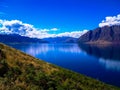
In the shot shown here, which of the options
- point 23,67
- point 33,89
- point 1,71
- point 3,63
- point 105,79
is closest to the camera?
point 33,89

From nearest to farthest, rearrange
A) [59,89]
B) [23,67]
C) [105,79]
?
[59,89], [23,67], [105,79]

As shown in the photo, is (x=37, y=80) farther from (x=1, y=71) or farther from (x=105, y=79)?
(x=105, y=79)

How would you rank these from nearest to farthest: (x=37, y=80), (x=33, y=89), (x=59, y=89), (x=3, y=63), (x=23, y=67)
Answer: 1. (x=33, y=89)
2. (x=59, y=89)
3. (x=37, y=80)
4. (x=3, y=63)
5. (x=23, y=67)

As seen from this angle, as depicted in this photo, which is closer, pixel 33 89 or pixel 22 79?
pixel 33 89

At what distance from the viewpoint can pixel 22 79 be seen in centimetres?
1898

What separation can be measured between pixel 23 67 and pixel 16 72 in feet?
13.0

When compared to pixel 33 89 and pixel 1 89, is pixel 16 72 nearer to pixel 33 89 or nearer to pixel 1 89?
pixel 33 89

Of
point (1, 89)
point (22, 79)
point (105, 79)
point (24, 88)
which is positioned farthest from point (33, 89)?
point (105, 79)

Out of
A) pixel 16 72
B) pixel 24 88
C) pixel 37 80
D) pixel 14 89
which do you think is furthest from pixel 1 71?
pixel 14 89

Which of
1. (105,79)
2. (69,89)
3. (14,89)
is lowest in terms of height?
(105,79)

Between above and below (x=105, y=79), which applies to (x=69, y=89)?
above

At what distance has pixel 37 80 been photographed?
739 inches

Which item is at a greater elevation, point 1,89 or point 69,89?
point 1,89

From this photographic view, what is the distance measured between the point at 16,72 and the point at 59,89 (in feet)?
18.7
